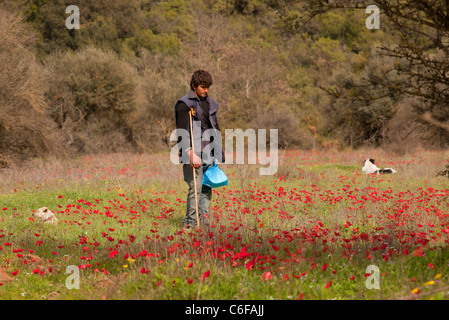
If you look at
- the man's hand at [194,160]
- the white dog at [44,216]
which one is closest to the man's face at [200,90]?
the man's hand at [194,160]

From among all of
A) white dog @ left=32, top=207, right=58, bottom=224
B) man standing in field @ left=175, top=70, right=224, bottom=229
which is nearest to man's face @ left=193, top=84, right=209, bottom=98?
man standing in field @ left=175, top=70, right=224, bottom=229

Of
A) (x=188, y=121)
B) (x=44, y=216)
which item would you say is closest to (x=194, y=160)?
(x=188, y=121)

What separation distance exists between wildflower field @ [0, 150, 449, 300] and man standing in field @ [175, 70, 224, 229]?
42 cm

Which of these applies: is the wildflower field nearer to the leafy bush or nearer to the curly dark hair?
the curly dark hair

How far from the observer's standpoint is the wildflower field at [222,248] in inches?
132

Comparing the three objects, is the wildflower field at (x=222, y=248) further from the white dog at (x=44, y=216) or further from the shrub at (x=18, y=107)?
the shrub at (x=18, y=107)

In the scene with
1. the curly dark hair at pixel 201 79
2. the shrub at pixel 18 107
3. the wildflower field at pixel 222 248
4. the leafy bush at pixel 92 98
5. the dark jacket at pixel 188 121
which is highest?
the leafy bush at pixel 92 98

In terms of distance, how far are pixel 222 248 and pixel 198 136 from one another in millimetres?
2149

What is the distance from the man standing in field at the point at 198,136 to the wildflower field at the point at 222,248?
42 centimetres

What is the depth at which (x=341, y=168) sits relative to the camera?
44.8 feet

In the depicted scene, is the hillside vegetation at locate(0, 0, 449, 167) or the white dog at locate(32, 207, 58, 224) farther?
the hillside vegetation at locate(0, 0, 449, 167)

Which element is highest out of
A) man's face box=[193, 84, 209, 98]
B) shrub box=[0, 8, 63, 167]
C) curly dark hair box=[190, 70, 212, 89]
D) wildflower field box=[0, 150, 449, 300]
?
shrub box=[0, 8, 63, 167]

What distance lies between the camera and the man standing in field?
19.1ft
